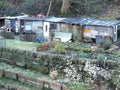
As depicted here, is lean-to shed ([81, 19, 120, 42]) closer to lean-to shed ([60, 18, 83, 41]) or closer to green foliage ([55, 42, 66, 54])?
lean-to shed ([60, 18, 83, 41])

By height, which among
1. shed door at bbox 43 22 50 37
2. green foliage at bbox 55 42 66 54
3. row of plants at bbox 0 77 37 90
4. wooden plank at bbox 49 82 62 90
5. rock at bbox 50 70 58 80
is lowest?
row of plants at bbox 0 77 37 90

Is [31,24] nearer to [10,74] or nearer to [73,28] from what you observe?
[73,28]

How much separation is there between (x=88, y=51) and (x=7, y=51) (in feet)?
17.1

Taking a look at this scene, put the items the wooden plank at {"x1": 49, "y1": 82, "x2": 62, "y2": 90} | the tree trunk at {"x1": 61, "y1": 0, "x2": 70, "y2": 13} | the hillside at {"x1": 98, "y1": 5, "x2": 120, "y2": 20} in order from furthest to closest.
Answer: the tree trunk at {"x1": 61, "y1": 0, "x2": 70, "y2": 13} → the hillside at {"x1": 98, "y1": 5, "x2": 120, "y2": 20} → the wooden plank at {"x1": 49, "y1": 82, "x2": 62, "y2": 90}

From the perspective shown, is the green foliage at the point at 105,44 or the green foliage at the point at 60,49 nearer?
the green foliage at the point at 60,49

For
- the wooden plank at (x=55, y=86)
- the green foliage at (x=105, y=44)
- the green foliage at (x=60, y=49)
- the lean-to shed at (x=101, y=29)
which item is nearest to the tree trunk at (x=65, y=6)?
the lean-to shed at (x=101, y=29)

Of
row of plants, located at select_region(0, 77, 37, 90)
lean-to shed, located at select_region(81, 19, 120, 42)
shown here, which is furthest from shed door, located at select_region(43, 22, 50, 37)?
row of plants, located at select_region(0, 77, 37, 90)

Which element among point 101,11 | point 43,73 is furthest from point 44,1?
point 43,73

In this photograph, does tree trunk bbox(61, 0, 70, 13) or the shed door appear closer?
the shed door

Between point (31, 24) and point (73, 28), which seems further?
point (31, 24)

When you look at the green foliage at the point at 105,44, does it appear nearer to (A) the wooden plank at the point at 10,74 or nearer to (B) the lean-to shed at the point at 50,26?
(B) the lean-to shed at the point at 50,26

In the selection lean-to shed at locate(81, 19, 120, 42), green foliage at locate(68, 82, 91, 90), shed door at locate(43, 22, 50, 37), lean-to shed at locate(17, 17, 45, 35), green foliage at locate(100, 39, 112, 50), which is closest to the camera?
green foliage at locate(68, 82, 91, 90)

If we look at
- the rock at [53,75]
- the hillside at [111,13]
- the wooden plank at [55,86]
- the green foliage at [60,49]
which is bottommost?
the wooden plank at [55,86]

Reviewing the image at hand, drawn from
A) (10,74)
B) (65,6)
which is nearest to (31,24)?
(65,6)
